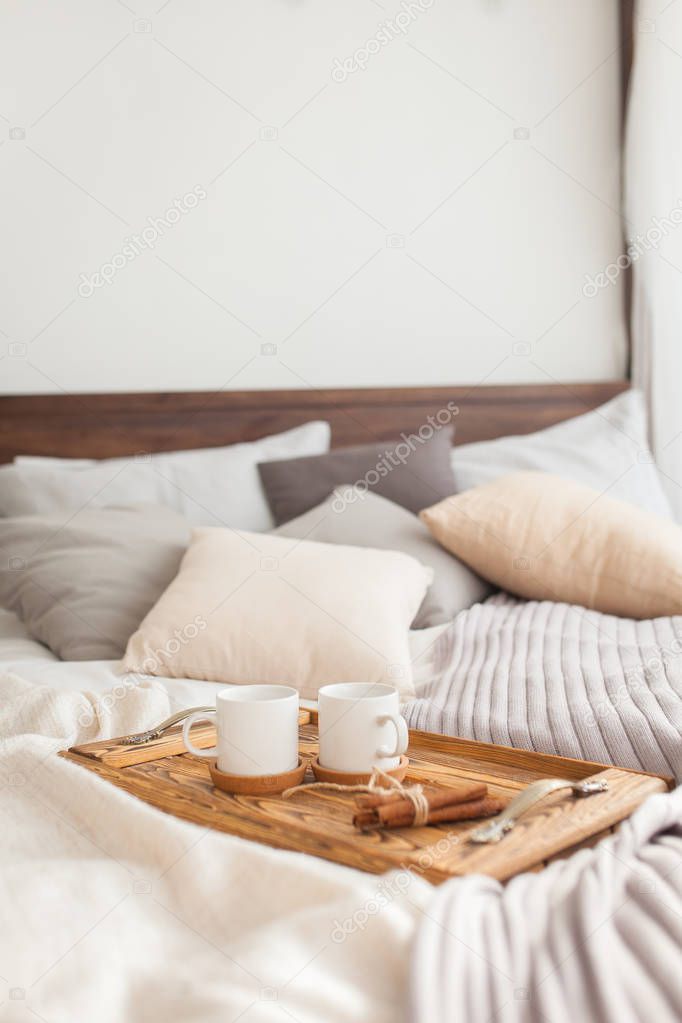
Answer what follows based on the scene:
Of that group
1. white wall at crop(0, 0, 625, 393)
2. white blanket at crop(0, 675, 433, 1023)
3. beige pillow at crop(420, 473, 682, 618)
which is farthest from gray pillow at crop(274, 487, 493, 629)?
white blanket at crop(0, 675, 433, 1023)

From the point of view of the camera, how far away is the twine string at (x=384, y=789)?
895 millimetres

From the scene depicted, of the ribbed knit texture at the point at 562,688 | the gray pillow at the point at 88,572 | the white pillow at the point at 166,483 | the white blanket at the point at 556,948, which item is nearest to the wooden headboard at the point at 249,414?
the white pillow at the point at 166,483

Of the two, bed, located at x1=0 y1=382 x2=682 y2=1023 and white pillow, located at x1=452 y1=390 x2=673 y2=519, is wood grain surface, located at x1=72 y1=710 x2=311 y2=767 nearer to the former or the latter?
bed, located at x1=0 y1=382 x2=682 y2=1023

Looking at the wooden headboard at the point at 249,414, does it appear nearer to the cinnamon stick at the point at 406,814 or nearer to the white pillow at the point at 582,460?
the white pillow at the point at 582,460

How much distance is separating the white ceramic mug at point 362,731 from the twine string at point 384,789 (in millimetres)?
18

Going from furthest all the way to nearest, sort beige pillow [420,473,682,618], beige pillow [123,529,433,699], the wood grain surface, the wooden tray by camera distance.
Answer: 1. beige pillow [420,473,682,618]
2. beige pillow [123,529,433,699]
3. the wood grain surface
4. the wooden tray

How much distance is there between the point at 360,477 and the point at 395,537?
12.1 inches

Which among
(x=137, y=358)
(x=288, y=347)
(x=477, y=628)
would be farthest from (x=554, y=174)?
(x=477, y=628)

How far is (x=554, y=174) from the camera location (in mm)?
3029

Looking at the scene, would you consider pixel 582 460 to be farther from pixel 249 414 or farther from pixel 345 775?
pixel 345 775

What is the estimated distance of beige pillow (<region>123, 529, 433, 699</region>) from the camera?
1.58 meters

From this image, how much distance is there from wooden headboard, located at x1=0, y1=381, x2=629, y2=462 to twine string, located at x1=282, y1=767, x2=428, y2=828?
1.61 m

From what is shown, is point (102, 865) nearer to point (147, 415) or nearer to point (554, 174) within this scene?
point (147, 415)

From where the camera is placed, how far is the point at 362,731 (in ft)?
3.28
